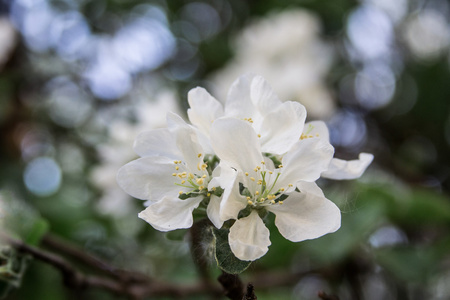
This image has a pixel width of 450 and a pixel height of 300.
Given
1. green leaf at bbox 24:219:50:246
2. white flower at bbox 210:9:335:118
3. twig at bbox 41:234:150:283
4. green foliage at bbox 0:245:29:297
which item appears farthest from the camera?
white flower at bbox 210:9:335:118

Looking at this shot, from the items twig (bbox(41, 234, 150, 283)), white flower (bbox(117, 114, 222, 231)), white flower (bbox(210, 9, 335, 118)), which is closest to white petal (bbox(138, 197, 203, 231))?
white flower (bbox(117, 114, 222, 231))

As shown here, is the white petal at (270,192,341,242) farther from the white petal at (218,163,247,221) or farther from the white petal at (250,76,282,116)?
the white petal at (250,76,282,116)

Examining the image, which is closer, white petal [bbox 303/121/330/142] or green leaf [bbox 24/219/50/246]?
white petal [bbox 303/121/330/142]

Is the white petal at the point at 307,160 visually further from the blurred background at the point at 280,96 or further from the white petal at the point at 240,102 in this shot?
the blurred background at the point at 280,96

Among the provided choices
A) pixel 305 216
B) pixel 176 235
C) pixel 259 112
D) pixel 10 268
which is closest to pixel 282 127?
pixel 259 112

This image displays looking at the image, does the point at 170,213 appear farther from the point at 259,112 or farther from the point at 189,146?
the point at 259,112

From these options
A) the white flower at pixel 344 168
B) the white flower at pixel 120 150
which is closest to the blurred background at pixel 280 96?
the white flower at pixel 120 150

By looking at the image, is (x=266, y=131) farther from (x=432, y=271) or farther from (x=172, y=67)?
(x=172, y=67)
